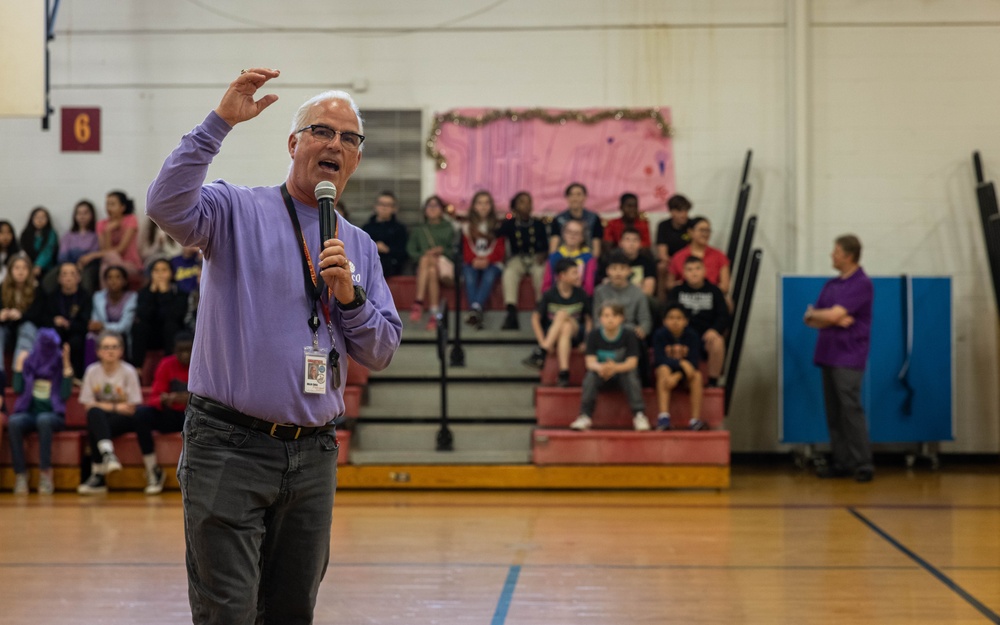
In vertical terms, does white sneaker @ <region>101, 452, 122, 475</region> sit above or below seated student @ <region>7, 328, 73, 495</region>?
below

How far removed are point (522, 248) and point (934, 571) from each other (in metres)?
4.73

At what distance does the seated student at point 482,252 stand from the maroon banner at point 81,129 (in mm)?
3333

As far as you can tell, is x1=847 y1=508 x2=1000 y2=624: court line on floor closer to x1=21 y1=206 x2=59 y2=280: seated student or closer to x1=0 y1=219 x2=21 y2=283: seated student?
x1=21 y1=206 x2=59 y2=280: seated student

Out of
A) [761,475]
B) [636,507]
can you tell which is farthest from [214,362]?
[761,475]

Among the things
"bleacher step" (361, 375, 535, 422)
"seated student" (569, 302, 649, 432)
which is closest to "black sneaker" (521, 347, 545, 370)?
"bleacher step" (361, 375, 535, 422)

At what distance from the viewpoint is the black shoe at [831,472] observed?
7793mm

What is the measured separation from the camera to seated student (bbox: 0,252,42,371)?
808cm

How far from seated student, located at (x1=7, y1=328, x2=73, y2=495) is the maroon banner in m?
2.32

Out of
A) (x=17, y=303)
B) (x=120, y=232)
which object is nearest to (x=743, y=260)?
(x=120, y=232)

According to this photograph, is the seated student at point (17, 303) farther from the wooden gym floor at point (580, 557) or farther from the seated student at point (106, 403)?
the wooden gym floor at point (580, 557)

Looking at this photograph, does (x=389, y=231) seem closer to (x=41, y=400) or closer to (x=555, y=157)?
(x=555, y=157)

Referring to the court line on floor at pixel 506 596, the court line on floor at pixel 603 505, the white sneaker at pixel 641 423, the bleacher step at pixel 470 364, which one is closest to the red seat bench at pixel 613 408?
the white sneaker at pixel 641 423

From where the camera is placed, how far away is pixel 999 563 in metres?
4.92

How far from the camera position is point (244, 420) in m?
2.26
